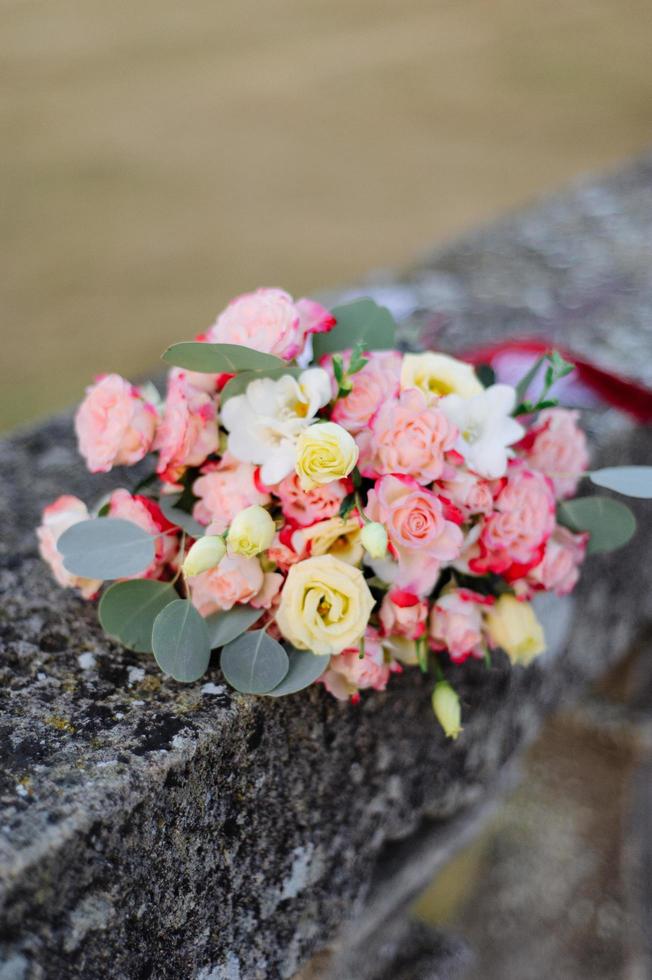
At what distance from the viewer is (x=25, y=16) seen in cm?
691

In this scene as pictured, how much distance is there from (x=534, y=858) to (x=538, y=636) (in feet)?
5.33

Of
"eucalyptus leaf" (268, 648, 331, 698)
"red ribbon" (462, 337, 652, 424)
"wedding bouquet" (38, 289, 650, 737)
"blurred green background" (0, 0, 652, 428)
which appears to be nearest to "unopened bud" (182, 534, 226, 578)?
"wedding bouquet" (38, 289, 650, 737)

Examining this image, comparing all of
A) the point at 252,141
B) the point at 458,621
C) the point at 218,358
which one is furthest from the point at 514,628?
the point at 252,141

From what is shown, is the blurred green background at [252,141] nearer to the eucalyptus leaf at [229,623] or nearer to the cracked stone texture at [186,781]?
the cracked stone texture at [186,781]

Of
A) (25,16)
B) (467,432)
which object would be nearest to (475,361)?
(467,432)

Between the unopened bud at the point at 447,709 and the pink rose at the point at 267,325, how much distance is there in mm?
341

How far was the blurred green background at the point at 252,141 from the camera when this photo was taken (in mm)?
4898

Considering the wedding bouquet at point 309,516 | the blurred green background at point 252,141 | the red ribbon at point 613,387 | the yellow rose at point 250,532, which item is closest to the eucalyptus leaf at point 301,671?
the wedding bouquet at point 309,516

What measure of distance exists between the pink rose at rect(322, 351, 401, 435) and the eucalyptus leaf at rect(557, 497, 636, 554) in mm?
234

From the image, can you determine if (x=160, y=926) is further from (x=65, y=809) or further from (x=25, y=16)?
(x=25, y=16)

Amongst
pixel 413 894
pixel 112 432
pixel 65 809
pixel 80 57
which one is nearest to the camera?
pixel 65 809

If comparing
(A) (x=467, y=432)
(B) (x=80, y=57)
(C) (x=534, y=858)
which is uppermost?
(A) (x=467, y=432)

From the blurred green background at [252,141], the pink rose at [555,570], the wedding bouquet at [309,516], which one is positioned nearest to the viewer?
the wedding bouquet at [309,516]

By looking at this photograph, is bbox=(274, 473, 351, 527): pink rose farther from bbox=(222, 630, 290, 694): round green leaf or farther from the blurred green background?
the blurred green background
